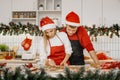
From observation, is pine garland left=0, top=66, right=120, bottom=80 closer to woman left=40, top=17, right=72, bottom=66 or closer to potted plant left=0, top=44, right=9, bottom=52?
woman left=40, top=17, right=72, bottom=66

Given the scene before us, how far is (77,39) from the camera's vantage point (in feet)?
8.98

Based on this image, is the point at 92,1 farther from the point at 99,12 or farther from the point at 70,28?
the point at 70,28

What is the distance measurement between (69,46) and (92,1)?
276 cm

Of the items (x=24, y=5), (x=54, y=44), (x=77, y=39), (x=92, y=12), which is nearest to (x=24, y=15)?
(x=24, y=5)

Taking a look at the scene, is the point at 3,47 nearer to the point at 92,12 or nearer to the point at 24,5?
the point at 24,5

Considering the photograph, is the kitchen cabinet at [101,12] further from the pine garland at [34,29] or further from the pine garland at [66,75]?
the pine garland at [66,75]

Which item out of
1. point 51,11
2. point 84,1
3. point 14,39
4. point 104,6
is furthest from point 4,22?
point 104,6

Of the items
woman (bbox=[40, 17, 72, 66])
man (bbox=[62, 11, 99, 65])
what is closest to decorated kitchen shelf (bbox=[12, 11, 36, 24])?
man (bbox=[62, 11, 99, 65])

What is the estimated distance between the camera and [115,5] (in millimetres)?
5020

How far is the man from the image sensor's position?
2.66 m

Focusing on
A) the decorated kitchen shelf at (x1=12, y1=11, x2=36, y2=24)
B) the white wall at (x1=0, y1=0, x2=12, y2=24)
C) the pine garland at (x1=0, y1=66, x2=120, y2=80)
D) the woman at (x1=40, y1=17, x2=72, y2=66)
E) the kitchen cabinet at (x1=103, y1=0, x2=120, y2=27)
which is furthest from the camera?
the decorated kitchen shelf at (x1=12, y1=11, x2=36, y2=24)

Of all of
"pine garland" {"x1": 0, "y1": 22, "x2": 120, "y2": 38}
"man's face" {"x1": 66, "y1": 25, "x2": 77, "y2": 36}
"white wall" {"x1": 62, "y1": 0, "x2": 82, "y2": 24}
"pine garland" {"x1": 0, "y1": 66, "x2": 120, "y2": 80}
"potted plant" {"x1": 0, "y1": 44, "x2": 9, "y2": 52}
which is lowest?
"potted plant" {"x1": 0, "y1": 44, "x2": 9, "y2": 52}

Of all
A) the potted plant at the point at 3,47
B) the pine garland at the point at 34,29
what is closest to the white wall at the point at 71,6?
the pine garland at the point at 34,29

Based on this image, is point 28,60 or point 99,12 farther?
point 99,12
